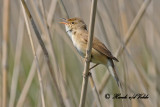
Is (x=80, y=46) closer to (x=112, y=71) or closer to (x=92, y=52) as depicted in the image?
(x=92, y=52)

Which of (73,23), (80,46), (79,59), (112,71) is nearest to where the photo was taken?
(112,71)

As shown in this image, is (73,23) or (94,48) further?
(73,23)

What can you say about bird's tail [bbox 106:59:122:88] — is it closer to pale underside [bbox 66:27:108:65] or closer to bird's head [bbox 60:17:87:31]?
pale underside [bbox 66:27:108:65]

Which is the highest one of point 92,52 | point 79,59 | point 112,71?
point 79,59

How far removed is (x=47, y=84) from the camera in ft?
9.16

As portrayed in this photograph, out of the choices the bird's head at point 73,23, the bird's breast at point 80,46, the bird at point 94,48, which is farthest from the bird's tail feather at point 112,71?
the bird's head at point 73,23

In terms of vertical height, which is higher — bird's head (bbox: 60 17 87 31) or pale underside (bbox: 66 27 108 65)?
bird's head (bbox: 60 17 87 31)

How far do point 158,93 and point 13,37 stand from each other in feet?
9.28

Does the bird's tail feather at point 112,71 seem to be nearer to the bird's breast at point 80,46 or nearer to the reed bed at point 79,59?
the reed bed at point 79,59

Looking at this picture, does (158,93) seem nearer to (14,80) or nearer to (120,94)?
(120,94)

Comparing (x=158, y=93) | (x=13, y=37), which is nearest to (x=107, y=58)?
(x=158, y=93)

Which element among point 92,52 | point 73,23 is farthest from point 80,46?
point 73,23

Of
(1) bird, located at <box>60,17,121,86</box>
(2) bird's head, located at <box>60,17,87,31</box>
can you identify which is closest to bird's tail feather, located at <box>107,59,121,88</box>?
(1) bird, located at <box>60,17,121,86</box>

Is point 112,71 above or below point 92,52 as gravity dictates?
below
